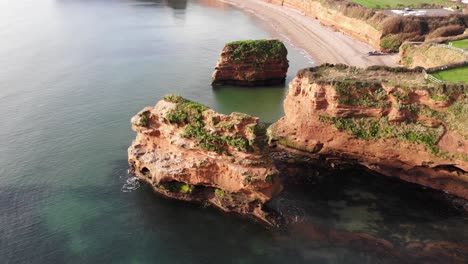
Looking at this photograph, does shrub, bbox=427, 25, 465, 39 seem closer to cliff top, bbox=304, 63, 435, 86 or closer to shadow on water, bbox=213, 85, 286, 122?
shadow on water, bbox=213, 85, 286, 122

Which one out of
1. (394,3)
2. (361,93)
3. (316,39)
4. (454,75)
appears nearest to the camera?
(361,93)

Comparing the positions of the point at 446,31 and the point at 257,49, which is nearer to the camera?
the point at 257,49

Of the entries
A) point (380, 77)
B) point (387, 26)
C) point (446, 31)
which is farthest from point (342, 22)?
point (380, 77)

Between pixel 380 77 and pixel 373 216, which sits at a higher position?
pixel 380 77

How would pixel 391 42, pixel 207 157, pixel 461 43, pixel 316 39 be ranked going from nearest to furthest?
pixel 207 157 → pixel 461 43 → pixel 391 42 → pixel 316 39

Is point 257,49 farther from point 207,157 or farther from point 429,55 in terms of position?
point 207,157

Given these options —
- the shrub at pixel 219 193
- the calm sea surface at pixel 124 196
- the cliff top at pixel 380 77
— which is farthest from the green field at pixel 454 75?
the shrub at pixel 219 193

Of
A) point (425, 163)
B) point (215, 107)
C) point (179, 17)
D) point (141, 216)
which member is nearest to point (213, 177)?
point (141, 216)

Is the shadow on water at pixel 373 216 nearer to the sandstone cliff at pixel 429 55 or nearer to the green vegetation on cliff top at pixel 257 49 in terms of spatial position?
the sandstone cliff at pixel 429 55
